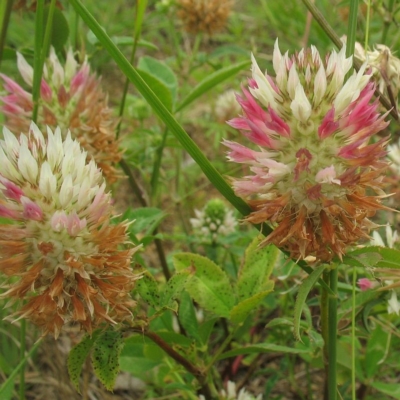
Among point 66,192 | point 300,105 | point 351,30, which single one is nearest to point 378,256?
point 300,105

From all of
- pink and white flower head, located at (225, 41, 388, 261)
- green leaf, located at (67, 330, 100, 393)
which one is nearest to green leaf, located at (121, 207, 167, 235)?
green leaf, located at (67, 330, 100, 393)

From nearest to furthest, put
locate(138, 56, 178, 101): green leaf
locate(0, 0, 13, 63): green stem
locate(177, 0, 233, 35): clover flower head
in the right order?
locate(0, 0, 13, 63): green stem < locate(138, 56, 178, 101): green leaf < locate(177, 0, 233, 35): clover flower head

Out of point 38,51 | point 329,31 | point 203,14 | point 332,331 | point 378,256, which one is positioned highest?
point 203,14

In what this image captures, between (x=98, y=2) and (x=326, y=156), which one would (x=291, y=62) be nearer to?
(x=326, y=156)

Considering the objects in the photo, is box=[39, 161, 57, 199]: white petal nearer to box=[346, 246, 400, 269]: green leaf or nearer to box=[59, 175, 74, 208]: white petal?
box=[59, 175, 74, 208]: white petal

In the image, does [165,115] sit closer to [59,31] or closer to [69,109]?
[69,109]

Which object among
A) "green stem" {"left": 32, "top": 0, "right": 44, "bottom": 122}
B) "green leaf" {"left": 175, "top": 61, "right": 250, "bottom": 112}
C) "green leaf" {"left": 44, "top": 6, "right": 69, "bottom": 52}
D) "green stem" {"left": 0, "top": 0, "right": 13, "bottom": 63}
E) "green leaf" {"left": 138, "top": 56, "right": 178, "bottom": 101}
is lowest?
"green leaf" {"left": 175, "top": 61, "right": 250, "bottom": 112}

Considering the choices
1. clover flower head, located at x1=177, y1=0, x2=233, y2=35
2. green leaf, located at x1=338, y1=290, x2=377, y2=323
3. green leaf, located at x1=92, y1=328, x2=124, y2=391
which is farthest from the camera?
clover flower head, located at x1=177, y1=0, x2=233, y2=35
